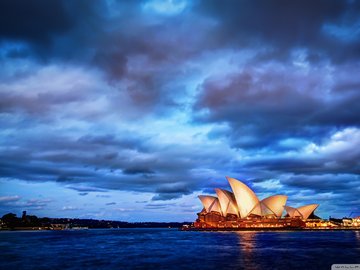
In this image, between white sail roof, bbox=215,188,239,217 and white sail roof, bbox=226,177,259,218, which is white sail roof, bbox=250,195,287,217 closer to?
white sail roof, bbox=226,177,259,218

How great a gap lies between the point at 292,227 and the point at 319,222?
72.3 feet

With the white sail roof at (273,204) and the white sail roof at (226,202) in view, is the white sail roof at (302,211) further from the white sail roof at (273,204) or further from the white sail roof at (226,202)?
the white sail roof at (226,202)

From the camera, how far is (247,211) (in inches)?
6053

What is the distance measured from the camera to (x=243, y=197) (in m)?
149

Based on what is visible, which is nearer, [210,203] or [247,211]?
[247,211]

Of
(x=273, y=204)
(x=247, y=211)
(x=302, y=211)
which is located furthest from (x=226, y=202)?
(x=302, y=211)

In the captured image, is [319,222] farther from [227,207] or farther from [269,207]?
[227,207]

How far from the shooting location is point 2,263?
44781mm

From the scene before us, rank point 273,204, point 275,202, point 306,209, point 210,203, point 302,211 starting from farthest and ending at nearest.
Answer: point 306,209 → point 302,211 → point 210,203 → point 275,202 → point 273,204

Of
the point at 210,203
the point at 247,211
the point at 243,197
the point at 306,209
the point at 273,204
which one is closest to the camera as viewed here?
the point at 243,197

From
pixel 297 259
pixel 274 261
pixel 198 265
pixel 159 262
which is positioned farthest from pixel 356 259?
pixel 159 262

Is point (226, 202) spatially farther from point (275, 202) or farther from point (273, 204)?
point (275, 202)

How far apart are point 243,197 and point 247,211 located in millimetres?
8521

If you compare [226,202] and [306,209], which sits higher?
[226,202]
